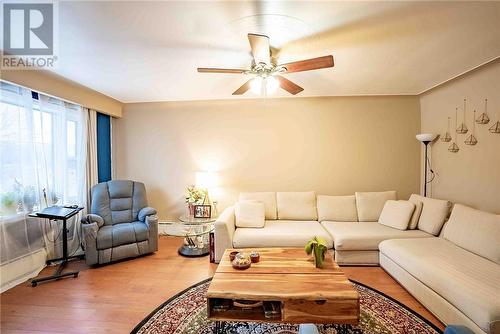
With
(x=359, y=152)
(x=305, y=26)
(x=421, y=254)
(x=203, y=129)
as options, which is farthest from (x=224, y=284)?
(x=359, y=152)

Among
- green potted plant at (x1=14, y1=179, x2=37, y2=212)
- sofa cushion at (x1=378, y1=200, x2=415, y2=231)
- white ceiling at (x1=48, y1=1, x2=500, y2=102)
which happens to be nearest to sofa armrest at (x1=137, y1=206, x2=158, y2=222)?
green potted plant at (x1=14, y1=179, x2=37, y2=212)

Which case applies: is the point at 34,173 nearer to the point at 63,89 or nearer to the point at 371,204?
the point at 63,89

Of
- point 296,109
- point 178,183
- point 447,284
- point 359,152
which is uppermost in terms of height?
point 296,109

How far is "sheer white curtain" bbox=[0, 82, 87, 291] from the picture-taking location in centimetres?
251

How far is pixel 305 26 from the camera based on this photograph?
186 centimetres

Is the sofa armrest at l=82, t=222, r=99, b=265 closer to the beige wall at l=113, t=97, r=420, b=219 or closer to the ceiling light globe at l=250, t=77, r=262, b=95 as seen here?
the beige wall at l=113, t=97, r=420, b=219

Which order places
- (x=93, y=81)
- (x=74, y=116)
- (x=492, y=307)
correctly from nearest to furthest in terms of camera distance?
(x=492, y=307) → (x=93, y=81) → (x=74, y=116)

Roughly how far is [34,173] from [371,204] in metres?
4.52

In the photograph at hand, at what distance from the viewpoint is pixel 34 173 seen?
2.79 meters

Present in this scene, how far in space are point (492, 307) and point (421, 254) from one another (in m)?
0.78

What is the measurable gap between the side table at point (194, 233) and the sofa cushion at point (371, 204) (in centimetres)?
221

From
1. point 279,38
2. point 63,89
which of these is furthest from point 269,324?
point 63,89

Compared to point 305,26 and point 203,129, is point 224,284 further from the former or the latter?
point 203,129

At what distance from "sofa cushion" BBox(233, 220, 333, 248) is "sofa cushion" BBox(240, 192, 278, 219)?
502mm
